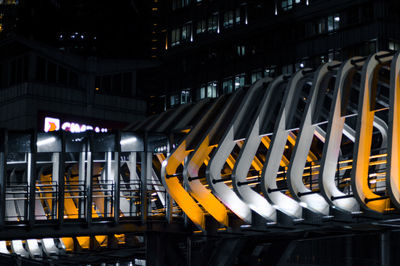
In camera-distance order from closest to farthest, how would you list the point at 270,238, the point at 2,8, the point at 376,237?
the point at 270,238 → the point at 376,237 → the point at 2,8

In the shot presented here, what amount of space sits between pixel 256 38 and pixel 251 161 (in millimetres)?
52352

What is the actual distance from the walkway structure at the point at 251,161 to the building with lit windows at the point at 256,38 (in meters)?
30.1

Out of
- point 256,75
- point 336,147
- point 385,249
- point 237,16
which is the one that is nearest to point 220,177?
point 336,147

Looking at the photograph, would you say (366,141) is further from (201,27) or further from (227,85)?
(201,27)

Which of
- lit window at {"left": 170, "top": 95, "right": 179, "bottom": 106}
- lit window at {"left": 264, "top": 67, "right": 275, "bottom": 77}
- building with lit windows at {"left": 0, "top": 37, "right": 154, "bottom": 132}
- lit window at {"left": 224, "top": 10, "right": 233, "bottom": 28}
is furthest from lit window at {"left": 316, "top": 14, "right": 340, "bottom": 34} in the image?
lit window at {"left": 170, "top": 95, "right": 179, "bottom": 106}

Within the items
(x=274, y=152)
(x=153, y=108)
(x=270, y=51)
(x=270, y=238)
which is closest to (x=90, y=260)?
(x=270, y=238)

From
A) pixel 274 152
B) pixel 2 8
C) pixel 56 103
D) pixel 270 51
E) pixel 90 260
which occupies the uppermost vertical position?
pixel 2 8

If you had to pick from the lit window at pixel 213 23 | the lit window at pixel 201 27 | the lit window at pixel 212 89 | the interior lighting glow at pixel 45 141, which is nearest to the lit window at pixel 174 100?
the lit window at pixel 212 89

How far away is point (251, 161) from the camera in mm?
29406

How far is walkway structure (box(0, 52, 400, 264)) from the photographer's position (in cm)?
2559

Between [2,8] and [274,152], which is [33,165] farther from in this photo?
[2,8]

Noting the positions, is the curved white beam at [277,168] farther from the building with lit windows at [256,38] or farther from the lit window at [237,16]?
the lit window at [237,16]

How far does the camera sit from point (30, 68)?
63.9 metres

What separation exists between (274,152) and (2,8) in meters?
88.2
